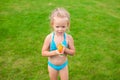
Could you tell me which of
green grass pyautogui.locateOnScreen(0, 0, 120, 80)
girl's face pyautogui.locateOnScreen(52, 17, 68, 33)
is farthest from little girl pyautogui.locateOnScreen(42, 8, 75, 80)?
green grass pyautogui.locateOnScreen(0, 0, 120, 80)

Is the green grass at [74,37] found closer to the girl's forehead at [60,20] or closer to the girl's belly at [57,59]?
the girl's belly at [57,59]

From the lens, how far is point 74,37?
712cm

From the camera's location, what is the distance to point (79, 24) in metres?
7.91

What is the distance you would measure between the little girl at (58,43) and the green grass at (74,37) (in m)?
1.32

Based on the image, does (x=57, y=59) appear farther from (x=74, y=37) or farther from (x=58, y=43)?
(x=74, y=37)

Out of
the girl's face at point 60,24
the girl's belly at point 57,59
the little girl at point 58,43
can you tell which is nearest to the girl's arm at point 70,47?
the little girl at point 58,43

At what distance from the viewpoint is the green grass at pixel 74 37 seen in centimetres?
553

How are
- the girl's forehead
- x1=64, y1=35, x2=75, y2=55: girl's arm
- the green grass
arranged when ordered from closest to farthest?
the girl's forehead
x1=64, y1=35, x2=75, y2=55: girl's arm
the green grass

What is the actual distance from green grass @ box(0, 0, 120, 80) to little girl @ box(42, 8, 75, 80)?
4.32ft

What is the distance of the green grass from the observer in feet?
18.1

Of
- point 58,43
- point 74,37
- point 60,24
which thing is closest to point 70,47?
point 58,43

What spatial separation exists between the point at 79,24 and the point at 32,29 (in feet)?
5.10

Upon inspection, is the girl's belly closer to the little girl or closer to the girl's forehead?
the little girl

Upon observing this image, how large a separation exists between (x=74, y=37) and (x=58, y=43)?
3.34 meters
